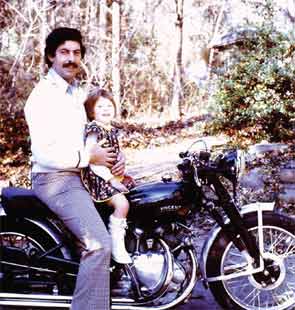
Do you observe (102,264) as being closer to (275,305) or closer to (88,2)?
(275,305)

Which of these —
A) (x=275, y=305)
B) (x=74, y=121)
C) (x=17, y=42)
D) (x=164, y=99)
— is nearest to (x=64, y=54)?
(x=74, y=121)

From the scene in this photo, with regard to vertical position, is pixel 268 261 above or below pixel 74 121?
below

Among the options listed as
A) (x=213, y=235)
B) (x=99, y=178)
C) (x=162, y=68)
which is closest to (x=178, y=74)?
(x=162, y=68)

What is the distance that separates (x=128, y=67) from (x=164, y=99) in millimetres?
2247

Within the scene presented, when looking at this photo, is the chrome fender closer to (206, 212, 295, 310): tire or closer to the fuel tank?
the fuel tank

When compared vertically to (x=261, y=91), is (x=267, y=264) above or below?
below

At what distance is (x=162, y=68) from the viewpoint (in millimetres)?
20266

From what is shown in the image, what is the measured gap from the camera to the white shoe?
3.12 meters

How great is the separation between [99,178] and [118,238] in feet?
1.19

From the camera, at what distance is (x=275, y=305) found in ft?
11.7

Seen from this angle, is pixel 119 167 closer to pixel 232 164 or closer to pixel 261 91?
pixel 232 164

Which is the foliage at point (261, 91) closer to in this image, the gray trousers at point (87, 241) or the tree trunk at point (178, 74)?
the tree trunk at point (178, 74)

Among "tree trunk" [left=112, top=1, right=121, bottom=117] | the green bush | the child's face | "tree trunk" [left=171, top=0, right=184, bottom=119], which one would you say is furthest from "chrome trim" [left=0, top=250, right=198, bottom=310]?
"tree trunk" [left=171, top=0, right=184, bottom=119]

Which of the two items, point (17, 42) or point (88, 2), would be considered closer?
point (17, 42)
